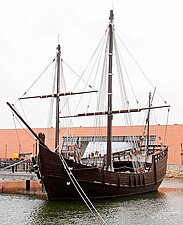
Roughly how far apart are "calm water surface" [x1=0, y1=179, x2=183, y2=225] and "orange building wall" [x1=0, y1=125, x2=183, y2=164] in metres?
21.8

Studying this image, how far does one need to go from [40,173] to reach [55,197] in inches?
58.2

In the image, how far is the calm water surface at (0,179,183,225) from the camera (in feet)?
51.8

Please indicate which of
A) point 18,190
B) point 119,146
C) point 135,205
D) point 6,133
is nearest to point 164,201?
point 135,205

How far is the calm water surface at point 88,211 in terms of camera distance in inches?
621

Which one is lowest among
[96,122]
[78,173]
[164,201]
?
[164,201]

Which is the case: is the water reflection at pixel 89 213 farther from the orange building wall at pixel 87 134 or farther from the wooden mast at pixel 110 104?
the orange building wall at pixel 87 134

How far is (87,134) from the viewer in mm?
53656

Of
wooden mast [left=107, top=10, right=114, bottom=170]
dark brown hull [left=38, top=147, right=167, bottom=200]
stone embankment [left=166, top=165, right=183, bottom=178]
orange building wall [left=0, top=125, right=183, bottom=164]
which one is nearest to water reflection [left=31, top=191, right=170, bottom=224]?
dark brown hull [left=38, top=147, right=167, bottom=200]

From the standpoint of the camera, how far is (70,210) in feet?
59.0

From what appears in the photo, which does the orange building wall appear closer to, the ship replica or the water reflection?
the ship replica

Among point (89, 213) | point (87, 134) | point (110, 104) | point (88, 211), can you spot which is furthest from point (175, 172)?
point (89, 213)

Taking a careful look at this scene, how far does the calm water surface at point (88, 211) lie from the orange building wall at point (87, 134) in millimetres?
21811

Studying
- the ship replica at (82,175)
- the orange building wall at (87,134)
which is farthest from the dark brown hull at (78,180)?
the orange building wall at (87,134)

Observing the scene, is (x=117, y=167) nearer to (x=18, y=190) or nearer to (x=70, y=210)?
(x=18, y=190)
